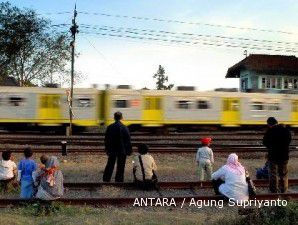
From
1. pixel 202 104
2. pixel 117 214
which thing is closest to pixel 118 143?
pixel 117 214

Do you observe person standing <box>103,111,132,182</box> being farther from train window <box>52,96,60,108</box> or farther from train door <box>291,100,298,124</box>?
train door <box>291,100,298,124</box>

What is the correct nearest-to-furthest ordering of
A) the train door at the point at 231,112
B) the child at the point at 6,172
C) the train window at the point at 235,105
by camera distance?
the child at the point at 6,172 < the train door at the point at 231,112 < the train window at the point at 235,105

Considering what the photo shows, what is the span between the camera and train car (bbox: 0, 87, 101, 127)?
85.1ft

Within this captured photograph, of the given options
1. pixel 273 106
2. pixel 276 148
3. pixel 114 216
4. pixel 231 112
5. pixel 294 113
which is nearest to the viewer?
pixel 114 216

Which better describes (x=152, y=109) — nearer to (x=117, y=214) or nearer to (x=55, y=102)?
(x=55, y=102)

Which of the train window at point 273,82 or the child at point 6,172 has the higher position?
the train window at point 273,82

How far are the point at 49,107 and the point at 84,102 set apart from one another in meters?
1.88

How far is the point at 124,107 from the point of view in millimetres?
26688

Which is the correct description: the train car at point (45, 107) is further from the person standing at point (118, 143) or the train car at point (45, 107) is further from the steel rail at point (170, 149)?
the person standing at point (118, 143)

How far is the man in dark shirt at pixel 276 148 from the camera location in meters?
10.4

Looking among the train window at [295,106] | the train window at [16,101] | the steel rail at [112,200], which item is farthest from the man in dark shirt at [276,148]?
the train window at [295,106]

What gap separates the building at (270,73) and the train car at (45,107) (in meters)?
25.6

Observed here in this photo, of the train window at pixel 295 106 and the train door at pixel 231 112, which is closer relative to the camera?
the train door at pixel 231 112

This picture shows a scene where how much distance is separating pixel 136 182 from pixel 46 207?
291cm
